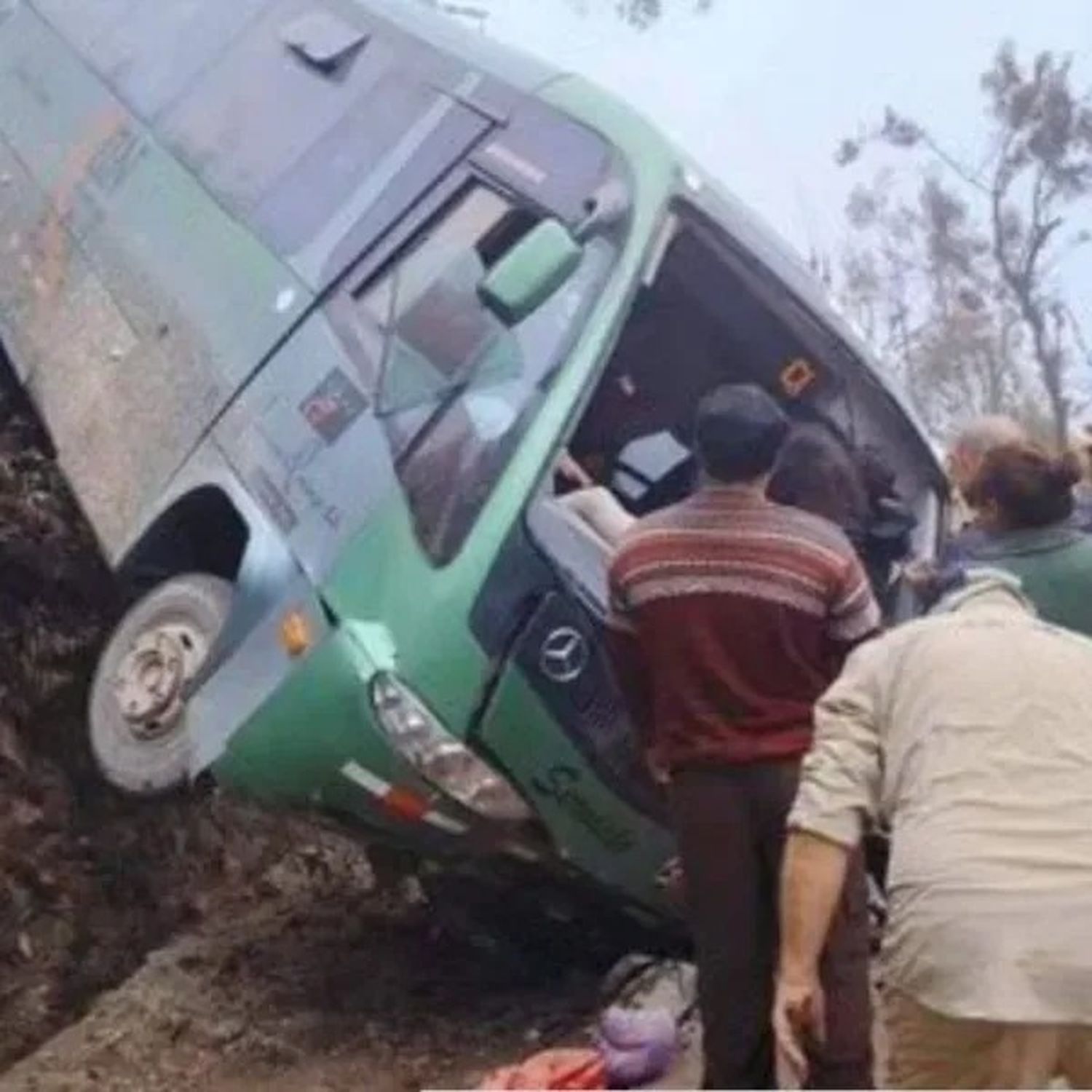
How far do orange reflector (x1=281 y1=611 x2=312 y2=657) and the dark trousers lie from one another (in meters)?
1.11

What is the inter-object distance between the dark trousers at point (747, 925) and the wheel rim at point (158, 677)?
5.53 ft

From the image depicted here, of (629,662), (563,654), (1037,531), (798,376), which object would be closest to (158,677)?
(563,654)

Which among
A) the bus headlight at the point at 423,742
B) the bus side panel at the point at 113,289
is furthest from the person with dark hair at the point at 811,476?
the bus side panel at the point at 113,289

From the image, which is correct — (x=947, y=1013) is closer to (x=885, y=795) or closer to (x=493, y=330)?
(x=885, y=795)

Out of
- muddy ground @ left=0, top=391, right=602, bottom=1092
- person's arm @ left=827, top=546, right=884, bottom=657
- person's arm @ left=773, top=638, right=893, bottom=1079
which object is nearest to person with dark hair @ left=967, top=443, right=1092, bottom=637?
person's arm @ left=827, top=546, right=884, bottom=657

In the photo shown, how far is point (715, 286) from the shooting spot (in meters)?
6.92

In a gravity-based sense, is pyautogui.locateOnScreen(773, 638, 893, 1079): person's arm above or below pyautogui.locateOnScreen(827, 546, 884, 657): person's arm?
above

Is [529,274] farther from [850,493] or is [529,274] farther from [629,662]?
[629,662]

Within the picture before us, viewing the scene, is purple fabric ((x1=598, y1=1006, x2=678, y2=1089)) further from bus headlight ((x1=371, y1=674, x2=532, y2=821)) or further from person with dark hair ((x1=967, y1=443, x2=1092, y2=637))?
person with dark hair ((x1=967, y1=443, x2=1092, y2=637))

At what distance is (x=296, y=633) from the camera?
5.64 meters

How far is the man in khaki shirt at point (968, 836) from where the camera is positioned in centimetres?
331

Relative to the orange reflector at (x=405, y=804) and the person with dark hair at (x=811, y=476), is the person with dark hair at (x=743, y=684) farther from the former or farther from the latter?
the orange reflector at (x=405, y=804)

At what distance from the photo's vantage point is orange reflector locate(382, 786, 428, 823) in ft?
18.2

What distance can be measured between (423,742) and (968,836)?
88.6 inches
